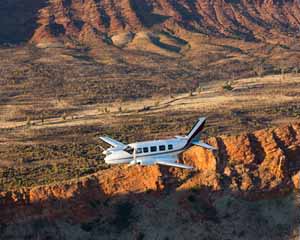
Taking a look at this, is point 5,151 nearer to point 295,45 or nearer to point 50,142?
point 50,142

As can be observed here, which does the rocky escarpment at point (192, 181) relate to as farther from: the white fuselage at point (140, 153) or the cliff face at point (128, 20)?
the cliff face at point (128, 20)

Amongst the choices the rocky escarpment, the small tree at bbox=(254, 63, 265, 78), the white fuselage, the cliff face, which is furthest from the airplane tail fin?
the cliff face

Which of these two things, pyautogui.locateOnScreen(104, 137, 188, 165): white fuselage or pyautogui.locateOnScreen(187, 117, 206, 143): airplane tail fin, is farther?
pyautogui.locateOnScreen(187, 117, 206, 143): airplane tail fin

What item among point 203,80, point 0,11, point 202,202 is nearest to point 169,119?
point 202,202

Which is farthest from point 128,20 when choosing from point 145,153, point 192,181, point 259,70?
point 145,153

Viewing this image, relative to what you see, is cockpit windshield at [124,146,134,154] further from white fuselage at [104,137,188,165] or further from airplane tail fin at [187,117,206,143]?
airplane tail fin at [187,117,206,143]

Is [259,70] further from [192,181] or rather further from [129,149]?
[129,149]
